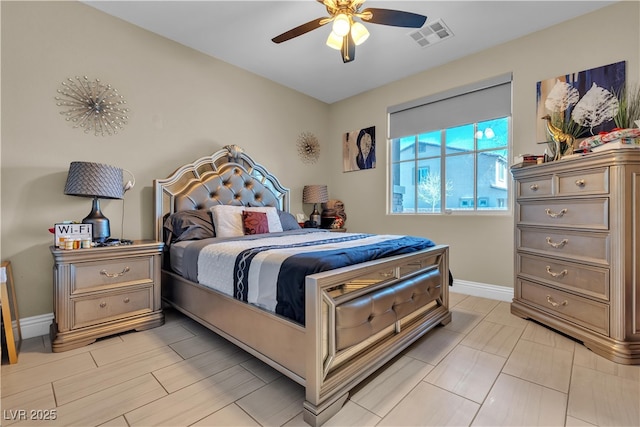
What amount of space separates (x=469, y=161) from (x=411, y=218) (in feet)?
3.04

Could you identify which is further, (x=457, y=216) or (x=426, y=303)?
(x=457, y=216)

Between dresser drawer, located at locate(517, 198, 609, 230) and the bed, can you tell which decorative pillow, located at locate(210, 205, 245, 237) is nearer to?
the bed

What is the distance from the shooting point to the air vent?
2586mm

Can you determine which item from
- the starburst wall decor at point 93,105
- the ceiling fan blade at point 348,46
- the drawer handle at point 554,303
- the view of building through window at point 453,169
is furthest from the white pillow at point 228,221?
the drawer handle at point 554,303

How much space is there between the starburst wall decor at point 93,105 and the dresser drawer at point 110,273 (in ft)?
3.77

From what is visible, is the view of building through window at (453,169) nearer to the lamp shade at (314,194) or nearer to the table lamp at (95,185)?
the lamp shade at (314,194)

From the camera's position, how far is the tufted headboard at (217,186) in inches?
106

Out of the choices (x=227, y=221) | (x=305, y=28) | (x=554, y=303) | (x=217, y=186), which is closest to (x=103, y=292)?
(x=227, y=221)

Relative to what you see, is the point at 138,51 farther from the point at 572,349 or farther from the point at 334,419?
the point at 572,349

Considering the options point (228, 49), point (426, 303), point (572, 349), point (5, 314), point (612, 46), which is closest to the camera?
point (5, 314)

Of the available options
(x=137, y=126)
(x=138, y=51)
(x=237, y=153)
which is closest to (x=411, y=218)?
(x=237, y=153)

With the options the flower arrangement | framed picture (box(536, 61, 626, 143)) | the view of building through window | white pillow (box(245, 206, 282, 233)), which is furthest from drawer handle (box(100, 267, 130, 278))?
the flower arrangement

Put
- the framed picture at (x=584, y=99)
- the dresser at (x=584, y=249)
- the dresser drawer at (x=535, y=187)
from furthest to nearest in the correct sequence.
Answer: the framed picture at (x=584, y=99)
the dresser drawer at (x=535, y=187)
the dresser at (x=584, y=249)

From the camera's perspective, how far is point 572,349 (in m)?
1.87
